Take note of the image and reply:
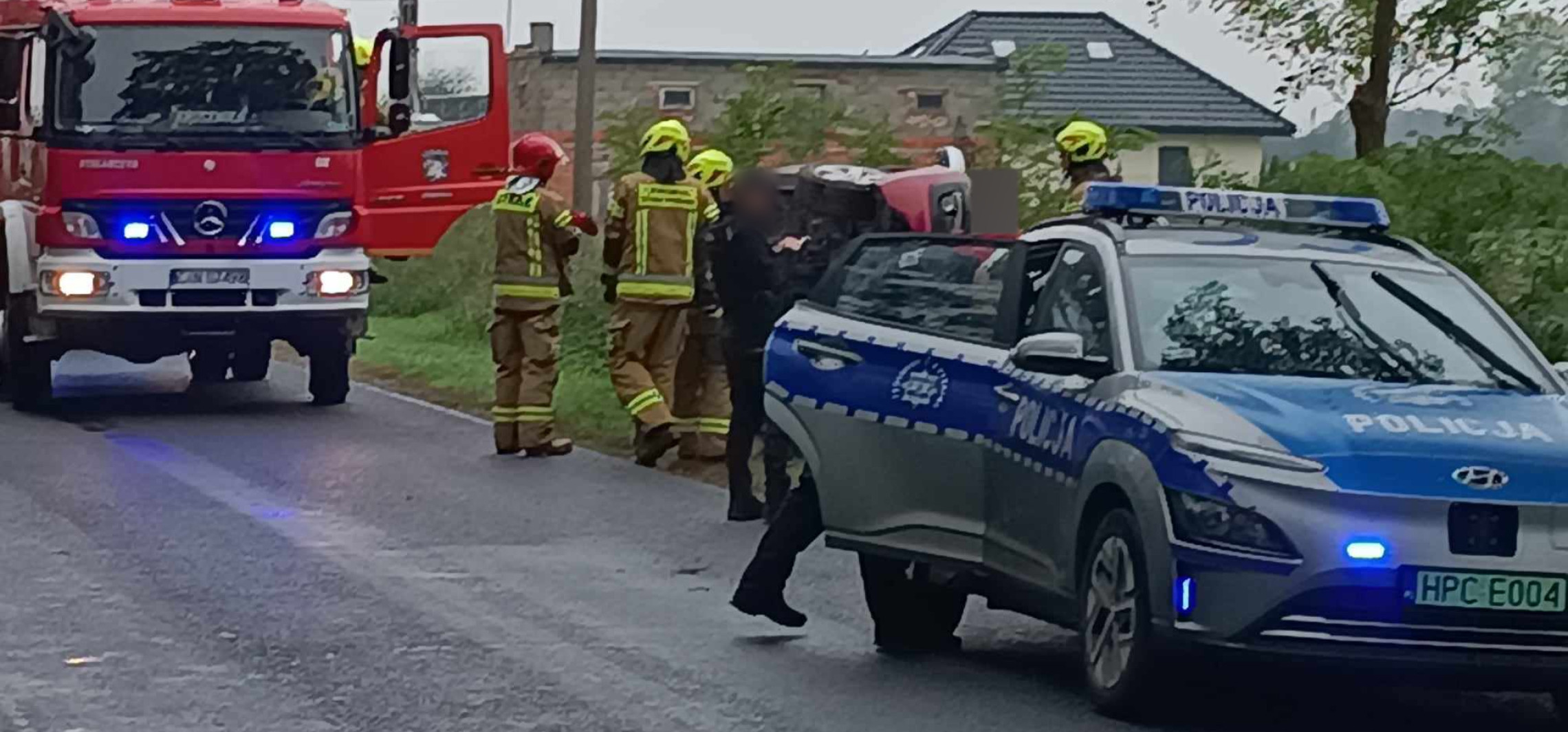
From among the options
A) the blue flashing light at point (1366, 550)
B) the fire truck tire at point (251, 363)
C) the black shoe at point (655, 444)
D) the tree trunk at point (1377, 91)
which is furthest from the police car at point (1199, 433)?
the fire truck tire at point (251, 363)

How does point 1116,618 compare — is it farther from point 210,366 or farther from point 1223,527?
point 210,366

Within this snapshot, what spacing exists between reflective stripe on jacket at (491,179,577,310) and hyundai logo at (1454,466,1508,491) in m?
9.94

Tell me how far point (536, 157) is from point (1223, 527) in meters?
9.80

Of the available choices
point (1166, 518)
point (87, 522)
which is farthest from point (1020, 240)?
point (87, 522)

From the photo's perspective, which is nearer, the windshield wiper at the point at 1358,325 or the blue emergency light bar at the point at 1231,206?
the windshield wiper at the point at 1358,325

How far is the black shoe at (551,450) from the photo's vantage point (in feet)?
56.0

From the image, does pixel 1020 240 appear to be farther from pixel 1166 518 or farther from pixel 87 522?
pixel 87 522

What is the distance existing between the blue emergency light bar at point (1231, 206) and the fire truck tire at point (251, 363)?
546 inches

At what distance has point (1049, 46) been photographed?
23.1 metres

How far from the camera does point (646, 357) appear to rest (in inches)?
665

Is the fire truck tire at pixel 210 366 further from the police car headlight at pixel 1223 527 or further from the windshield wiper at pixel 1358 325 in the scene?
the police car headlight at pixel 1223 527

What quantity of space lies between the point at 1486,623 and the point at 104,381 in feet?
58.3

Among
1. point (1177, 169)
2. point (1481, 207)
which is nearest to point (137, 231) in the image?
point (1177, 169)

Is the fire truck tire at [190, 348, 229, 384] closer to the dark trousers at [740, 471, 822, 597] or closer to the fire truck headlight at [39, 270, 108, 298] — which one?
the fire truck headlight at [39, 270, 108, 298]
